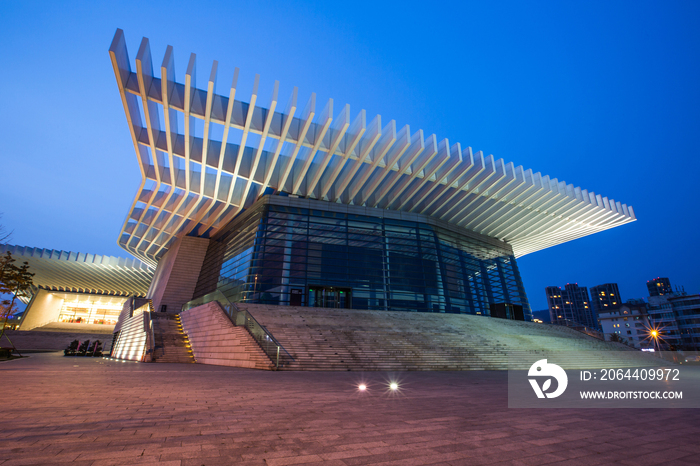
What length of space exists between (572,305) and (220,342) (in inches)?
7313

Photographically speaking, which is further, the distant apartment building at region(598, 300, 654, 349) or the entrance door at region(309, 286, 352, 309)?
the distant apartment building at region(598, 300, 654, 349)

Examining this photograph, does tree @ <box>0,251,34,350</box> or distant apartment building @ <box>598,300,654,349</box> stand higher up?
distant apartment building @ <box>598,300,654,349</box>

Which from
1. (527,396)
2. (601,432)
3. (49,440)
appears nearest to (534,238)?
(527,396)

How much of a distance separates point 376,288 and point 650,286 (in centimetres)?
18011

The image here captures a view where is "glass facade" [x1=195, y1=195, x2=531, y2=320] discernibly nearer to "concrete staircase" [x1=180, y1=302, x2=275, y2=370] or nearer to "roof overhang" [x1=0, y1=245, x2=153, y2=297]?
"concrete staircase" [x1=180, y1=302, x2=275, y2=370]

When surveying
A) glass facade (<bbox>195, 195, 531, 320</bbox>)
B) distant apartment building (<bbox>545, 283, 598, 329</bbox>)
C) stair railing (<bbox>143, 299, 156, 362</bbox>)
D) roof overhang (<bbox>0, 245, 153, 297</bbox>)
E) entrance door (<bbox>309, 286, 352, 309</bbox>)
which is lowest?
stair railing (<bbox>143, 299, 156, 362</bbox>)

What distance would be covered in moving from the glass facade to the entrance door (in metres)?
0.07

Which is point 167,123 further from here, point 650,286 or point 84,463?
point 650,286

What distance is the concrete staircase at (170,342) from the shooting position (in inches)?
656

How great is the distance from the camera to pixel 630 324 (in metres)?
87.8

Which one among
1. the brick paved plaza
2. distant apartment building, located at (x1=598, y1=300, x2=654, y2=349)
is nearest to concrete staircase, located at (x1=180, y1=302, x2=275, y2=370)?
the brick paved plaza

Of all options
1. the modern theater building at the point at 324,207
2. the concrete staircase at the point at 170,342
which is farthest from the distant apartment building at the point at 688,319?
the concrete staircase at the point at 170,342

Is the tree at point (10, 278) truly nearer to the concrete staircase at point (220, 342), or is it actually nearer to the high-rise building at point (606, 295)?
the concrete staircase at point (220, 342)

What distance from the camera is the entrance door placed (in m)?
25.1
